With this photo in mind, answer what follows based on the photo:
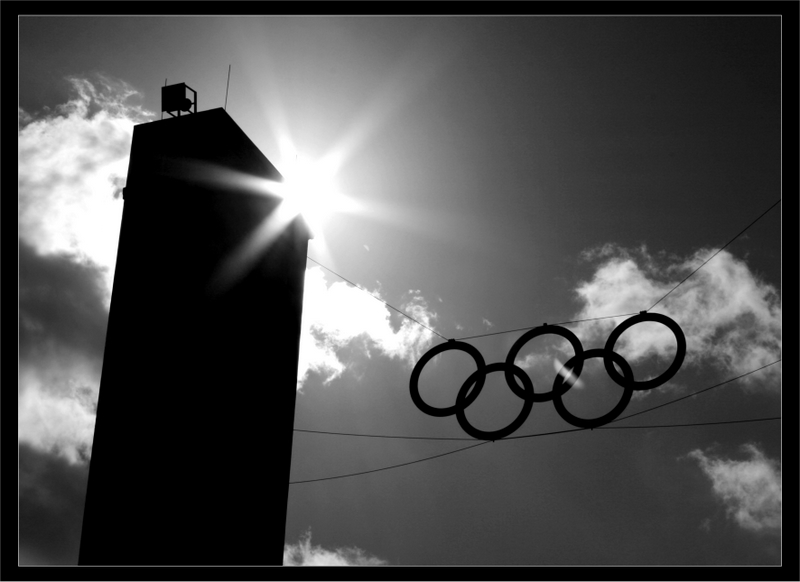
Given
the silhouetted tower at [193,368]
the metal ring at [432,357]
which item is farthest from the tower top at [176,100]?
the metal ring at [432,357]

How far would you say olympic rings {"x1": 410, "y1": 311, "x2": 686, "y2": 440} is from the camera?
1736 cm

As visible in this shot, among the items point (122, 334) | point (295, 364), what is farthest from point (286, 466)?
point (122, 334)

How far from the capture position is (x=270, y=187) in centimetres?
3744

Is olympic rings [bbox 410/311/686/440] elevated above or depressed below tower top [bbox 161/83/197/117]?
below

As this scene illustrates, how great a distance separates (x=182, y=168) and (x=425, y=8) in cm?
2236

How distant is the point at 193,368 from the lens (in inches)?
1187

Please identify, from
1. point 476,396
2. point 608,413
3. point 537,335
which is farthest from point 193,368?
point 608,413

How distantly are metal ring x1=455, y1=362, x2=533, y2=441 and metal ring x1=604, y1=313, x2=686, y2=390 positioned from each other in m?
2.27

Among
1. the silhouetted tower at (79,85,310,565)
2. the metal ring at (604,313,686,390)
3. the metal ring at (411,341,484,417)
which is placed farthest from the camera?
the silhouetted tower at (79,85,310,565)

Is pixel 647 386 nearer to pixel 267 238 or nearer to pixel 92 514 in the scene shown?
pixel 92 514

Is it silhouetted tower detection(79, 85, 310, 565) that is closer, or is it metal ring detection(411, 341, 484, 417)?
metal ring detection(411, 341, 484, 417)

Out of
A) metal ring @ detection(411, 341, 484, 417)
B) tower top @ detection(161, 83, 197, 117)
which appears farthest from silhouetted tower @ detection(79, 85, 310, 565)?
metal ring @ detection(411, 341, 484, 417)

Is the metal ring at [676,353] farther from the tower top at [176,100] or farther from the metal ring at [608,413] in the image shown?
the tower top at [176,100]

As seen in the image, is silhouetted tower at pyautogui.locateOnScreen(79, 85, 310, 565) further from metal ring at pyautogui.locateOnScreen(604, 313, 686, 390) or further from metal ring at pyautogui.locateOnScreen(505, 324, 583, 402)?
metal ring at pyautogui.locateOnScreen(604, 313, 686, 390)
